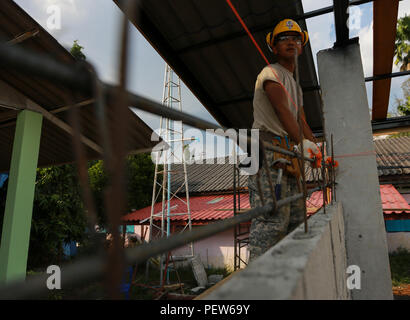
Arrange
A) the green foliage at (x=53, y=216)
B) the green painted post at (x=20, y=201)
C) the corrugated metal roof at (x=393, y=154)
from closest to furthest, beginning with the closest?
the green painted post at (x=20, y=201)
the green foliage at (x=53, y=216)
the corrugated metal roof at (x=393, y=154)

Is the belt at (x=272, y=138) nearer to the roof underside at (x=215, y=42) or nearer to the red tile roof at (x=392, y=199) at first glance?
the roof underside at (x=215, y=42)

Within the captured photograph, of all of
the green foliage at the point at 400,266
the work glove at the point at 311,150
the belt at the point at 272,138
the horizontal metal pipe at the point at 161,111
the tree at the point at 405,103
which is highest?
the tree at the point at 405,103

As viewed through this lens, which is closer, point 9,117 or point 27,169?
point 27,169

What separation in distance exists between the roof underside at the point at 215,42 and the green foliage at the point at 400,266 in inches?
318

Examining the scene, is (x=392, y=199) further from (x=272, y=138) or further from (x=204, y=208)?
(x=272, y=138)

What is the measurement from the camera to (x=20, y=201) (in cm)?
344

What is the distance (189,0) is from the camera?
3068 millimetres

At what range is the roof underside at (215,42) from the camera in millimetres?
3148

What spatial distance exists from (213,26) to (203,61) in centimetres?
55

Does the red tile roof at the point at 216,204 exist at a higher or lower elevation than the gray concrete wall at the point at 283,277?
higher

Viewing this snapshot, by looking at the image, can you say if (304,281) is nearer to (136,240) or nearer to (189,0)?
(189,0)

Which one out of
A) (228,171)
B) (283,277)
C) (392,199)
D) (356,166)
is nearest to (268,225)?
(283,277)

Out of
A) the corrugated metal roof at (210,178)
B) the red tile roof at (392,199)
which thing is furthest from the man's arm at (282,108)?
the corrugated metal roof at (210,178)

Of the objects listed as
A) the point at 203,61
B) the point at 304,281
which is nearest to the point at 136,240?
the point at 203,61
